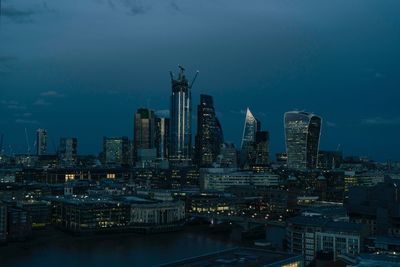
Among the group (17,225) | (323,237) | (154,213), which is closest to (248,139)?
(154,213)

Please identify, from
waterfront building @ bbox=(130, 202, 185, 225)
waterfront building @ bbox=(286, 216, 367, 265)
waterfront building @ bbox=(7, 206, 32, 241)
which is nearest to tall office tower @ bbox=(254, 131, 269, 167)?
waterfront building @ bbox=(130, 202, 185, 225)

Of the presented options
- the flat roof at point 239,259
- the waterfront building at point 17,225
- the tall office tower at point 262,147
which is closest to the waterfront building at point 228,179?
the waterfront building at point 17,225

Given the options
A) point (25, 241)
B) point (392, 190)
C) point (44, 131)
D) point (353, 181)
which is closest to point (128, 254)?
point (25, 241)

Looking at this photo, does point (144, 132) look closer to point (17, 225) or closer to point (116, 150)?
point (116, 150)

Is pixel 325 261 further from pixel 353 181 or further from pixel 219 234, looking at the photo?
pixel 353 181

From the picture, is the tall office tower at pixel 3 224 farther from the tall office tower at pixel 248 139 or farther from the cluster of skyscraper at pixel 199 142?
the tall office tower at pixel 248 139

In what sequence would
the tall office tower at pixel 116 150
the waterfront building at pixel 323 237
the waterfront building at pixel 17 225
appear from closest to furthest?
the waterfront building at pixel 323 237
the waterfront building at pixel 17 225
the tall office tower at pixel 116 150

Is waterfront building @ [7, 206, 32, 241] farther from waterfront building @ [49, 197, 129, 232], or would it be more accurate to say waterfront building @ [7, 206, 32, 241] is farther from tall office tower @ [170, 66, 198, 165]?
tall office tower @ [170, 66, 198, 165]
